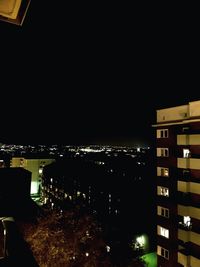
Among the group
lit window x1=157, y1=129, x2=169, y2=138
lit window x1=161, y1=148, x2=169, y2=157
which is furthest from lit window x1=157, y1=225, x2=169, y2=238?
lit window x1=157, y1=129, x2=169, y2=138

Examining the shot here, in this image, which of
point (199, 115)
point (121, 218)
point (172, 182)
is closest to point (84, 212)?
point (172, 182)

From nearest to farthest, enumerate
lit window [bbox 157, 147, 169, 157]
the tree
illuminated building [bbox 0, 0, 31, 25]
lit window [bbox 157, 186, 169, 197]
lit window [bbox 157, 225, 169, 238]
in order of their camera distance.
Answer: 1. illuminated building [bbox 0, 0, 31, 25]
2. the tree
3. lit window [bbox 157, 225, 169, 238]
4. lit window [bbox 157, 186, 169, 197]
5. lit window [bbox 157, 147, 169, 157]

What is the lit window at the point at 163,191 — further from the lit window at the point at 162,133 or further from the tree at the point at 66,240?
the tree at the point at 66,240

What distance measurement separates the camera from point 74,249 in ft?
55.9

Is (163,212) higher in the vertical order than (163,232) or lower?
higher

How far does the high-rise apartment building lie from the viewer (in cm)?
1809

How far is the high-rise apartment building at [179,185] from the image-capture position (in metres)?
18.1

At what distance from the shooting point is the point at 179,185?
19.5m

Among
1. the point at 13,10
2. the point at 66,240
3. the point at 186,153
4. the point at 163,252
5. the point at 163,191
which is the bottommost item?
the point at 163,252

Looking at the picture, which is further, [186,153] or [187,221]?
[186,153]

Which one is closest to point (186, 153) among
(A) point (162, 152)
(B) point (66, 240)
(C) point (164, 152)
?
(C) point (164, 152)

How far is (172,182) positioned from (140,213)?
86.0ft

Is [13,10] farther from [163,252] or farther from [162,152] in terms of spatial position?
[163,252]

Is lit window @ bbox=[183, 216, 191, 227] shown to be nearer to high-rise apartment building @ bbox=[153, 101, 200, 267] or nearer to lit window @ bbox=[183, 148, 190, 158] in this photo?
high-rise apartment building @ bbox=[153, 101, 200, 267]
